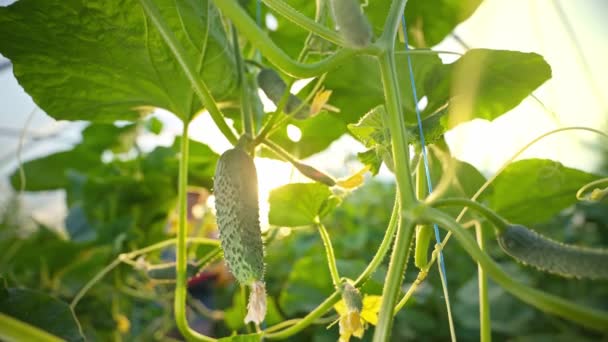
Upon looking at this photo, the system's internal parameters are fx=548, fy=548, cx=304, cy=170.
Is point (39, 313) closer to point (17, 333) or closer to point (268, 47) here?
point (17, 333)

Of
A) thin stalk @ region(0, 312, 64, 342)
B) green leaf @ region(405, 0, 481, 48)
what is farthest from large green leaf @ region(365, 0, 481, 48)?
thin stalk @ region(0, 312, 64, 342)

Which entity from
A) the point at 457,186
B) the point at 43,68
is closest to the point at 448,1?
the point at 457,186

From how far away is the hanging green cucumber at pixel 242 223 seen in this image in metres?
0.38

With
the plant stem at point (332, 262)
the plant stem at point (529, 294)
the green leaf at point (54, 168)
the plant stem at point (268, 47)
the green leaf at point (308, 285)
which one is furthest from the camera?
the green leaf at point (54, 168)

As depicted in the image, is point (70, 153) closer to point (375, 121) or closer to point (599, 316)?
point (375, 121)

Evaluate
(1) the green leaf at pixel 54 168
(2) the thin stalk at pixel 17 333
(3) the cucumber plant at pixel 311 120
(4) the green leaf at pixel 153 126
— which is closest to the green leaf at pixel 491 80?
(3) the cucumber plant at pixel 311 120

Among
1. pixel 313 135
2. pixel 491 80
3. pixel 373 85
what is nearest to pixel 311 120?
pixel 313 135

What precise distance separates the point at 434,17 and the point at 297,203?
278mm

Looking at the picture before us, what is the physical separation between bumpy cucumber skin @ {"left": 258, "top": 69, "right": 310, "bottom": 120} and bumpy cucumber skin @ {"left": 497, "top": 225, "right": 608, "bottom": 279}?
276 millimetres

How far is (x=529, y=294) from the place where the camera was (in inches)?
11.2

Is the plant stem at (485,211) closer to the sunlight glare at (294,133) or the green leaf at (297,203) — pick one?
the green leaf at (297,203)

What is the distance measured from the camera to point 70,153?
4.39 ft

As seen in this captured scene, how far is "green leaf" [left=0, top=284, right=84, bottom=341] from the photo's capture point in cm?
51

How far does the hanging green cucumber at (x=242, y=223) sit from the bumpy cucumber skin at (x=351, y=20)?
0.13 metres
